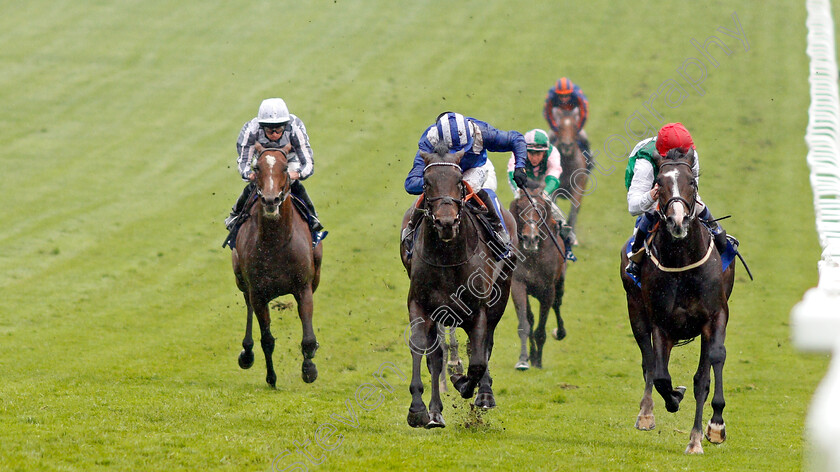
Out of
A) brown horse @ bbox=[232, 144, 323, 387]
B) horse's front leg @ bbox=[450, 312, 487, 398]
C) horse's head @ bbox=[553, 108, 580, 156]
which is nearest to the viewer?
horse's front leg @ bbox=[450, 312, 487, 398]

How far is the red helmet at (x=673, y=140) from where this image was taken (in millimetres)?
8078

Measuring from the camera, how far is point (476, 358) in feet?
27.6

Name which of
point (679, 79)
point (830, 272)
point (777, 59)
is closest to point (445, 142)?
point (830, 272)

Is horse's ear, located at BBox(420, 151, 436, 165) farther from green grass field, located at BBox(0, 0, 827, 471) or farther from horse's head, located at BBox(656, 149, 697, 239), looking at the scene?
green grass field, located at BBox(0, 0, 827, 471)

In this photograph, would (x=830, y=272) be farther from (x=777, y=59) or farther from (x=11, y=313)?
(x=777, y=59)

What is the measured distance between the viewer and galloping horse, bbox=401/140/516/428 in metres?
8.15

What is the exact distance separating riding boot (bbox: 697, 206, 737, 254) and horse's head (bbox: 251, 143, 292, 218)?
400 centimetres

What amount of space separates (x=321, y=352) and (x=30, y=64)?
71.0 ft

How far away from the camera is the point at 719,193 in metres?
23.9

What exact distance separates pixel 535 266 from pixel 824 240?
5198 mm

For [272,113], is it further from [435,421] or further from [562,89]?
[562,89]

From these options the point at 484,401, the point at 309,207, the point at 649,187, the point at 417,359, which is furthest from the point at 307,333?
the point at 649,187

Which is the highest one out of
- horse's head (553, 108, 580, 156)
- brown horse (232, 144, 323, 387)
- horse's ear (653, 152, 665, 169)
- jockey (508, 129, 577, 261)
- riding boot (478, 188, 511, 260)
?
horse's head (553, 108, 580, 156)

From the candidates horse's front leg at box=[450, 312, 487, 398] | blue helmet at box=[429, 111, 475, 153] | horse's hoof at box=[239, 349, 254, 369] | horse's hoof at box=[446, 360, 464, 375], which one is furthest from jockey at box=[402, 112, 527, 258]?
horse's hoof at box=[239, 349, 254, 369]
